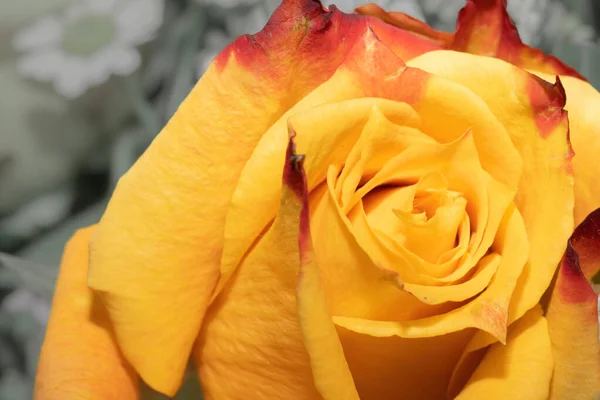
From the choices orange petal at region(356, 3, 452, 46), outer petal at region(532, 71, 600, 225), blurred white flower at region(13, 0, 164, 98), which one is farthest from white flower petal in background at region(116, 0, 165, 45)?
outer petal at region(532, 71, 600, 225)

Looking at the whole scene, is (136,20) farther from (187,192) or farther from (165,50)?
(187,192)

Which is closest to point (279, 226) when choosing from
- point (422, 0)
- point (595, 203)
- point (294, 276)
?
point (294, 276)

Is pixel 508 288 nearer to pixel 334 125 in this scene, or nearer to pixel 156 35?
pixel 334 125

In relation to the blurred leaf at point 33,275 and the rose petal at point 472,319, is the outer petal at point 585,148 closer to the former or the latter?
the rose petal at point 472,319

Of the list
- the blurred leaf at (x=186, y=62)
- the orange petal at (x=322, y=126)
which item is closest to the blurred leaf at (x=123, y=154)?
the blurred leaf at (x=186, y=62)

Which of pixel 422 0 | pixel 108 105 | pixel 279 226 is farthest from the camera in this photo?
pixel 422 0

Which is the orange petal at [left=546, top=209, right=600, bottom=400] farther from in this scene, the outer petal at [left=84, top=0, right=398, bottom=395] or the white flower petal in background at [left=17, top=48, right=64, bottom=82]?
the white flower petal in background at [left=17, top=48, right=64, bottom=82]
